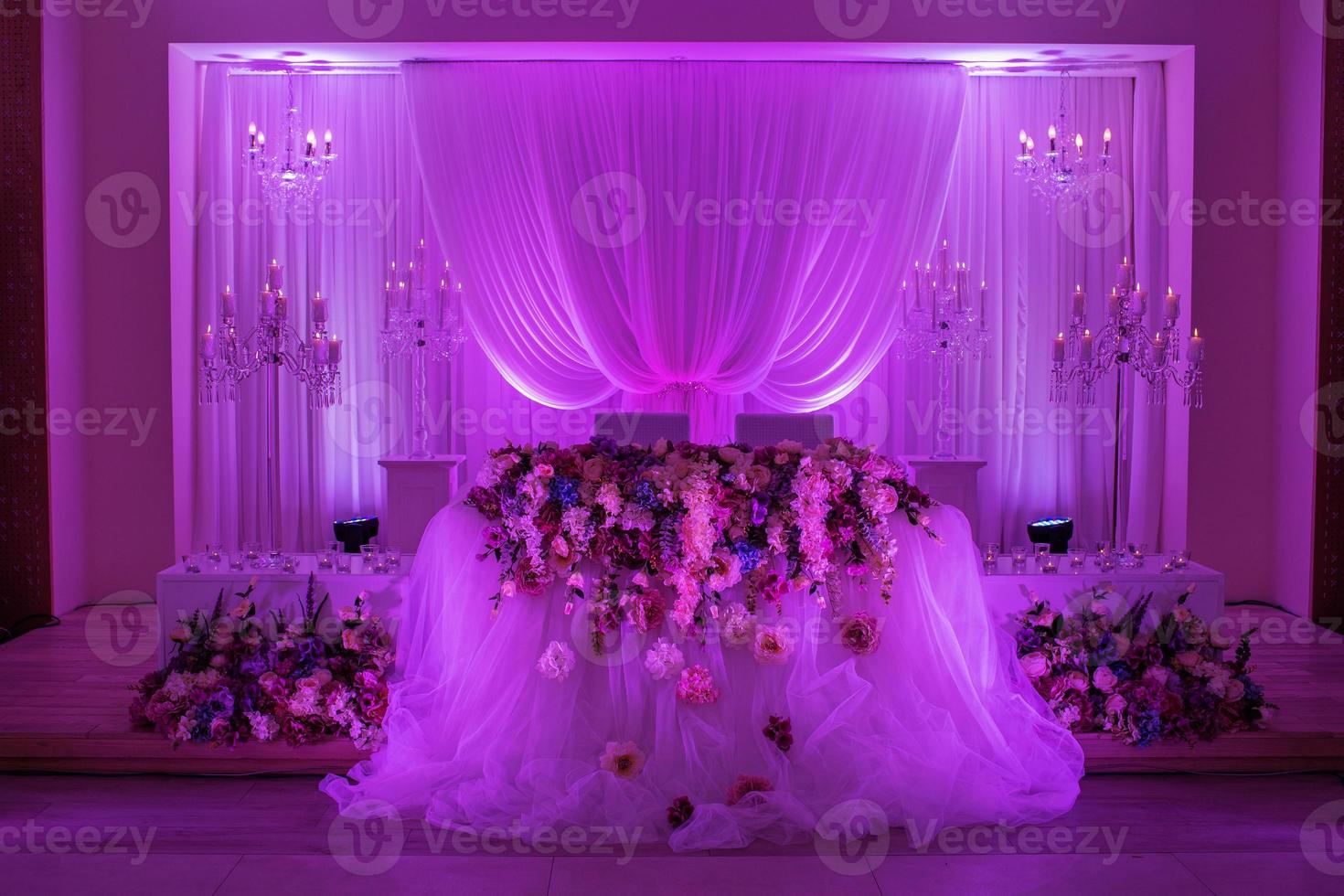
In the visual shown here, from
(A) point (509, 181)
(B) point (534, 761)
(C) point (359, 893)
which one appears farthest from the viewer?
(A) point (509, 181)

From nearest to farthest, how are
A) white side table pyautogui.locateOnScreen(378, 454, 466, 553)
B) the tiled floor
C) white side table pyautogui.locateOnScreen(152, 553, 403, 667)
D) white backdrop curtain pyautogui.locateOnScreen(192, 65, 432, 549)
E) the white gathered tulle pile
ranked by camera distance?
the tiled floor < the white gathered tulle pile < white side table pyautogui.locateOnScreen(152, 553, 403, 667) < white side table pyautogui.locateOnScreen(378, 454, 466, 553) < white backdrop curtain pyautogui.locateOnScreen(192, 65, 432, 549)

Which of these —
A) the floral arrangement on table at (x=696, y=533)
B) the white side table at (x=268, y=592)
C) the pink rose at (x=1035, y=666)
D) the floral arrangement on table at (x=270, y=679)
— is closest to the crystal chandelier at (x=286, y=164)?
the white side table at (x=268, y=592)

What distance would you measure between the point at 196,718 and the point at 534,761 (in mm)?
1228

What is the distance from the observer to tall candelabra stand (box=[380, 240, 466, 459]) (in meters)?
5.76

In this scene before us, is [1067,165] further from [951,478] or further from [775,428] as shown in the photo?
[775,428]

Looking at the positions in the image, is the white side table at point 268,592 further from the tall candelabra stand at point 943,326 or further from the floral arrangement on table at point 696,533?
the tall candelabra stand at point 943,326

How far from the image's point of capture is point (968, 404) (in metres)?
6.65

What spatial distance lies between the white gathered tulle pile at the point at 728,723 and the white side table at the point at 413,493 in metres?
1.78

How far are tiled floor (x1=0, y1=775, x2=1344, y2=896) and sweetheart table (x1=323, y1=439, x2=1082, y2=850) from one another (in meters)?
0.15

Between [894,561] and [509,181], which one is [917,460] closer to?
[894,561]

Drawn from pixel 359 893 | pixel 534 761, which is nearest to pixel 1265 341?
pixel 534 761

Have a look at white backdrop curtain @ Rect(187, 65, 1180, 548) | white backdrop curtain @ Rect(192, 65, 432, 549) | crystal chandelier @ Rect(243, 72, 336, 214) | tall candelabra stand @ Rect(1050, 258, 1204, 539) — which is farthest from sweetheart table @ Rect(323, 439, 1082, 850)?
crystal chandelier @ Rect(243, 72, 336, 214)

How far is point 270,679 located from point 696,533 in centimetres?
158

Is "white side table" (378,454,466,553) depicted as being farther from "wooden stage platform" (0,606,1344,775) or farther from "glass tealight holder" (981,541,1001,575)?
"glass tealight holder" (981,541,1001,575)
